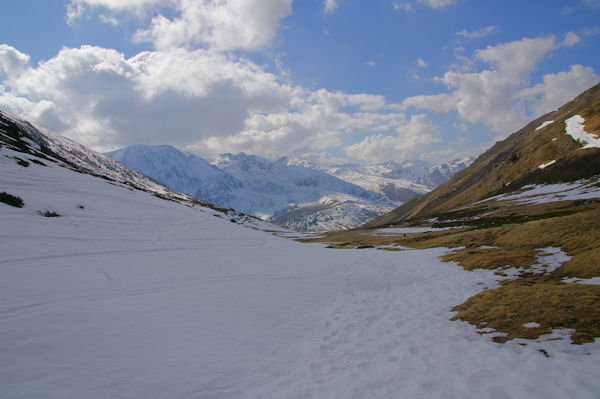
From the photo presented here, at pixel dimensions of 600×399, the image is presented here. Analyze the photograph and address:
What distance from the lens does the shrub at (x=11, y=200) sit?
A: 20.0 meters

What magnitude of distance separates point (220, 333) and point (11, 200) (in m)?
21.0

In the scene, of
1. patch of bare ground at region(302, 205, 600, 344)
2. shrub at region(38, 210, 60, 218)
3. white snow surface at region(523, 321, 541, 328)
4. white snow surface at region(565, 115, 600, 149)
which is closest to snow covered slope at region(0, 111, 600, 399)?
shrub at region(38, 210, 60, 218)

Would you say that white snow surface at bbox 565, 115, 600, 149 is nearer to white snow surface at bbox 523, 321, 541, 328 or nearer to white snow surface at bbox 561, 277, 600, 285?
white snow surface at bbox 561, 277, 600, 285

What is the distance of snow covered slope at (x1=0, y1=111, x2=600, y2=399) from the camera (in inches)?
303

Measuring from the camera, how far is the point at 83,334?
9102 mm

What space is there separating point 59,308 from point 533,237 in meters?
36.7

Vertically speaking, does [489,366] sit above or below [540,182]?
below

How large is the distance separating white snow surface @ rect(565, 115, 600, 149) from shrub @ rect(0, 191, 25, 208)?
5655 inches

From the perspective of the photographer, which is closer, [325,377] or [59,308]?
[325,377]

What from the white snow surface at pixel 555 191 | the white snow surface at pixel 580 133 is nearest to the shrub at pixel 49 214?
the white snow surface at pixel 555 191

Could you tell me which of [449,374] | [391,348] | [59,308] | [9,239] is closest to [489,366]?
[449,374]

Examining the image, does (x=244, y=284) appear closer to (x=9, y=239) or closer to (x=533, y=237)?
(x=9, y=239)

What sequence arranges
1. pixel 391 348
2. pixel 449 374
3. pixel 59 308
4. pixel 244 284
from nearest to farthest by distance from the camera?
pixel 449 374 < pixel 59 308 < pixel 391 348 < pixel 244 284

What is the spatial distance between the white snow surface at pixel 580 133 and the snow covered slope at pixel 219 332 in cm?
11963
